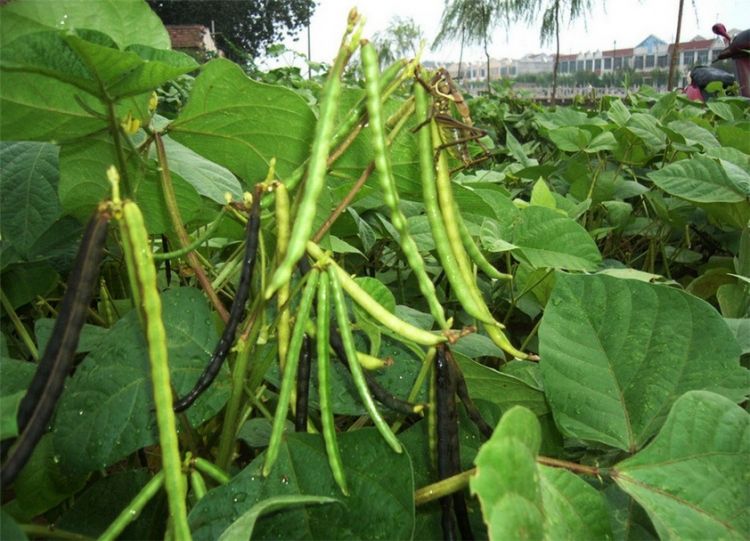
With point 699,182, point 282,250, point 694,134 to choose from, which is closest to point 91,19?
point 282,250

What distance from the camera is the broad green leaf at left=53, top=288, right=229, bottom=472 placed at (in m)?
0.38

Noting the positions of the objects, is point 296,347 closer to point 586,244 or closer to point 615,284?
point 615,284

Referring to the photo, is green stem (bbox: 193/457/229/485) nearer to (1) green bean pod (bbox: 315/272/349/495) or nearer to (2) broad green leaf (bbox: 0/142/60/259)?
(1) green bean pod (bbox: 315/272/349/495)

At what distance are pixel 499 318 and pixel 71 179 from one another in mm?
543

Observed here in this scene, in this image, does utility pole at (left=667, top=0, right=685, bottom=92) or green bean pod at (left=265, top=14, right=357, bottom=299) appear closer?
green bean pod at (left=265, top=14, right=357, bottom=299)

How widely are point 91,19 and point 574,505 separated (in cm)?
41

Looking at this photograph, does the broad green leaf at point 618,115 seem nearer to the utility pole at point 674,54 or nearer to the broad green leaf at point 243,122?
the broad green leaf at point 243,122

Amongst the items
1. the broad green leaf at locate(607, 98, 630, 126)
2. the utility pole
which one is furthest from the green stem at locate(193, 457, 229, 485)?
the utility pole

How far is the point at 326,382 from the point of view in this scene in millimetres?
341

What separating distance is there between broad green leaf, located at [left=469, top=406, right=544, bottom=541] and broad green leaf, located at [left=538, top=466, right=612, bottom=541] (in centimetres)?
2

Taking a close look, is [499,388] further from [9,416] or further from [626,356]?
[9,416]

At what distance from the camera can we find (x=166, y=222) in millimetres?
550

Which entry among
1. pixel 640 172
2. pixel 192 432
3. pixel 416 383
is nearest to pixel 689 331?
pixel 416 383

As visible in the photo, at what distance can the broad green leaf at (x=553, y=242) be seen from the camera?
655 mm
